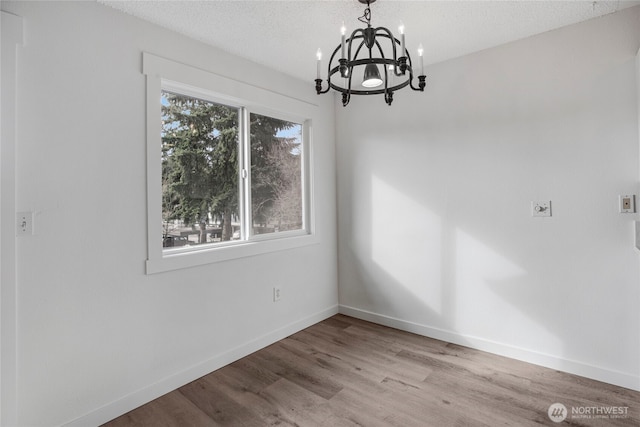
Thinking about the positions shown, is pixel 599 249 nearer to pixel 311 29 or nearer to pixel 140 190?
pixel 311 29

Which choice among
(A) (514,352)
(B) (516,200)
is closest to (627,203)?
(B) (516,200)

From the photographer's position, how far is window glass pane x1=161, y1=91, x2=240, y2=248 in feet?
7.78

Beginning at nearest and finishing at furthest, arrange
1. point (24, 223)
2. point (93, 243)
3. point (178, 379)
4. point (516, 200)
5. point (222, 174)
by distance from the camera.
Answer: point (24, 223)
point (93, 243)
point (178, 379)
point (516, 200)
point (222, 174)

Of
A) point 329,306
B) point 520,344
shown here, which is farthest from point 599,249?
point 329,306

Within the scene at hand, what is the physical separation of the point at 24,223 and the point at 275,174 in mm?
1872

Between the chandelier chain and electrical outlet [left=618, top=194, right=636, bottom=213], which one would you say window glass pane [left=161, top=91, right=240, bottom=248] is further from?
electrical outlet [left=618, top=194, right=636, bottom=213]

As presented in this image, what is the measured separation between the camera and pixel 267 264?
293 centimetres

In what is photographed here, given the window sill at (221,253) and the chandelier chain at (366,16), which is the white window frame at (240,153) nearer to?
the window sill at (221,253)

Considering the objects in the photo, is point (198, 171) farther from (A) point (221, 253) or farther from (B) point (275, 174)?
(B) point (275, 174)

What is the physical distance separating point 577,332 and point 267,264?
238cm

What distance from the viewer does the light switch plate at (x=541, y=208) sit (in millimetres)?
2422

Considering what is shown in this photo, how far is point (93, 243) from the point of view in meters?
1.92

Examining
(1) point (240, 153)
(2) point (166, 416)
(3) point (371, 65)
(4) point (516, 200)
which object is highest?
(3) point (371, 65)

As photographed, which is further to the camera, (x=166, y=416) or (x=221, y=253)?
(x=221, y=253)
